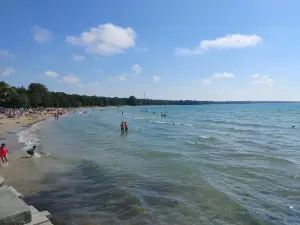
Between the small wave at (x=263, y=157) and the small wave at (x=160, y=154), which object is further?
the small wave at (x=160, y=154)

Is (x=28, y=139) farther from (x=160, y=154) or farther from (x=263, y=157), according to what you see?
(x=263, y=157)

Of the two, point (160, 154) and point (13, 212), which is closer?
point (13, 212)

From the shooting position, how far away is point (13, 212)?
5.66 m

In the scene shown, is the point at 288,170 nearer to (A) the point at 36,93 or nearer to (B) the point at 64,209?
(B) the point at 64,209

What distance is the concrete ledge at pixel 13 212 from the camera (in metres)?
5.48

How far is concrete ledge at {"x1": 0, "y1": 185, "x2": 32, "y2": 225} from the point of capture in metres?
5.48

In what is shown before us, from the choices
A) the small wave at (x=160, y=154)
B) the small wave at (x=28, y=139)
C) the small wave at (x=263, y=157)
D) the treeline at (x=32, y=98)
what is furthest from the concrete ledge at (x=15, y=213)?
the treeline at (x=32, y=98)

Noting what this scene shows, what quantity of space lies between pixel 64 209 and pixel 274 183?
10.1 m

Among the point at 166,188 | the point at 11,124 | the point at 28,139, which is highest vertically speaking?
the point at 11,124

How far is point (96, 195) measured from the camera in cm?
1113

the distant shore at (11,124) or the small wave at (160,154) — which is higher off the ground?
the distant shore at (11,124)

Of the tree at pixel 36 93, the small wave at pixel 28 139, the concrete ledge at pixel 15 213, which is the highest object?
the tree at pixel 36 93

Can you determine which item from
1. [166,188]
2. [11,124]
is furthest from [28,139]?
[166,188]

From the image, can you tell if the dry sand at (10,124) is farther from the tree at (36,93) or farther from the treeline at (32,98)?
the tree at (36,93)
